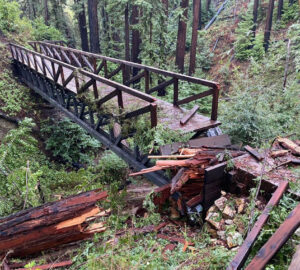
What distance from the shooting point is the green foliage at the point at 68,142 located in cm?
1236

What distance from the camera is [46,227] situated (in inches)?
146

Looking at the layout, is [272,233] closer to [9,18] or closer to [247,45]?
[9,18]

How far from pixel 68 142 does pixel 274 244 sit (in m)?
11.7

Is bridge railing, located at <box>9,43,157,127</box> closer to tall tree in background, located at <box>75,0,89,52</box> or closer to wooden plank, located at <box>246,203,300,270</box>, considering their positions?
wooden plank, located at <box>246,203,300,270</box>

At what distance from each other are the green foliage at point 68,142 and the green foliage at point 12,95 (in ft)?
5.12

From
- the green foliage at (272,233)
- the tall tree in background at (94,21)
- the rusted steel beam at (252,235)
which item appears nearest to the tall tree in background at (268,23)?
the tall tree in background at (94,21)

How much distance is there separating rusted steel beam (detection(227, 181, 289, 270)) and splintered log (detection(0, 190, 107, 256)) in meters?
2.35

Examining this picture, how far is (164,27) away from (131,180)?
10.3 metres

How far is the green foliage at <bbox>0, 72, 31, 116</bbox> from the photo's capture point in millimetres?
11861

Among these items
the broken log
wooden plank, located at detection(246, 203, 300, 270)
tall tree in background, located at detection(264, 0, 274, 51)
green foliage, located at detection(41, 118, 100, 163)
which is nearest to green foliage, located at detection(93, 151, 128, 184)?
the broken log

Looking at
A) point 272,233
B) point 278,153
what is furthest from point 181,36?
point 272,233

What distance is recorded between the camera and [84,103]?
7.36 meters

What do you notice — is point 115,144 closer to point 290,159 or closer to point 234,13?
point 290,159

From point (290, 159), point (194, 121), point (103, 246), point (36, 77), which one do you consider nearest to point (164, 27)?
point (36, 77)
